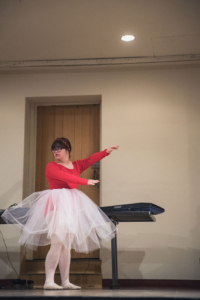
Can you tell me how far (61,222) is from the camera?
3061mm

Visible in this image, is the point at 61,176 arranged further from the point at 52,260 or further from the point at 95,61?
the point at 95,61

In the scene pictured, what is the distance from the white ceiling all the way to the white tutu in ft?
6.18

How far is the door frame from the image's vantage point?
193 inches

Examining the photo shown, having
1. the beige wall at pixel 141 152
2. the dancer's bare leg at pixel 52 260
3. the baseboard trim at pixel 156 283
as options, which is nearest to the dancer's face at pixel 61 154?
the dancer's bare leg at pixel 52 260

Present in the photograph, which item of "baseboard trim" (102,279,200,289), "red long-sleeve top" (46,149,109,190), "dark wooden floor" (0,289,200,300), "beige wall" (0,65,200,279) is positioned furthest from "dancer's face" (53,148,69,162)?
"baseboard trim" (102,279,200,289)

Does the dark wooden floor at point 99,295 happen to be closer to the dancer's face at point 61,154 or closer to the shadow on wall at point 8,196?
the dancer's face at point 61,154

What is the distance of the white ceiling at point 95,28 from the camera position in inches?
138

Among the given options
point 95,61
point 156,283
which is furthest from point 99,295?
point 95,61

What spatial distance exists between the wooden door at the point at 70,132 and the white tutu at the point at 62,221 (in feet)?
5.41

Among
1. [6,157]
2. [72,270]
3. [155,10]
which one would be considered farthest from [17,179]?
[155,10]

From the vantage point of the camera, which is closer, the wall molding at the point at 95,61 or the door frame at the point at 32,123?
the wall molding at the point at 95,61

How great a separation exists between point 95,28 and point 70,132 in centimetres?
166

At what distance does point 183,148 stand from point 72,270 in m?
2.23

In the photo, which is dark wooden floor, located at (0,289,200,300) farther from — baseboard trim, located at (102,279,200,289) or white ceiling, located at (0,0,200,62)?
white ceiling, located at (0,0,200,62)
